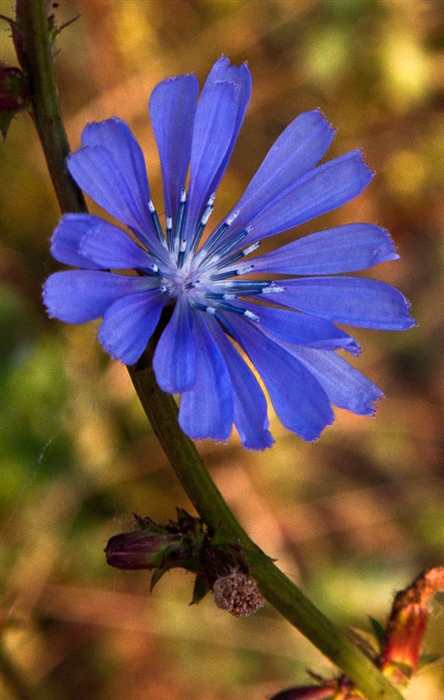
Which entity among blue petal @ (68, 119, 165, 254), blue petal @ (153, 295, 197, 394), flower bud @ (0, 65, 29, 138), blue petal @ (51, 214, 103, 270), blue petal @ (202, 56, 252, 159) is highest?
flower bud @ (0, 65, 29, 138)

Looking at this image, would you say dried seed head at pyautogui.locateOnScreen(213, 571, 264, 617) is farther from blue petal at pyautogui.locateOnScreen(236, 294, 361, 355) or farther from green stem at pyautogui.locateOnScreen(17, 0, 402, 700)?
blue petal at pyautogui.locateOnScreen(236, 294, 361, 355)

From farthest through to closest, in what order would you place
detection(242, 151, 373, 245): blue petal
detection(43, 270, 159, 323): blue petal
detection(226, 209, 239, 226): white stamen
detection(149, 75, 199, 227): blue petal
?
detection(226, 209, 239, 226): white stamen
detection(242, 151, 373, 245): blue petal
detection(149, 75, 199, 227): blue petal
detection(43, 270, 159, 323): blue petal

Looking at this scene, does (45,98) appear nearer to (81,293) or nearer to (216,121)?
(216,121)

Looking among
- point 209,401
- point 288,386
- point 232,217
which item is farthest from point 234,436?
point 209,401

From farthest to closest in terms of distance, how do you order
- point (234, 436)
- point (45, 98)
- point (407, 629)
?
point (234, 436)
point (407, 629)
point (45, 98)

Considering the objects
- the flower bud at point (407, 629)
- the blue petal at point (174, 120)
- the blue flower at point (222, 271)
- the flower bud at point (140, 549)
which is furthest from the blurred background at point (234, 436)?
the blue petal at point (174, 120)

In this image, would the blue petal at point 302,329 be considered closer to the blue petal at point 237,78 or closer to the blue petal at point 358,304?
the blue petal at point 358,304

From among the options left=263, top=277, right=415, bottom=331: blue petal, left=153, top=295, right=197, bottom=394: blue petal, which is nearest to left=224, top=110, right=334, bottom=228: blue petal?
left=263, top=277, right=415, bottom=331: blue petal

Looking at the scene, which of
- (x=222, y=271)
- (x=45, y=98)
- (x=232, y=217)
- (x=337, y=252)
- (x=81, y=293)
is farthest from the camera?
(x=222, y=271)
